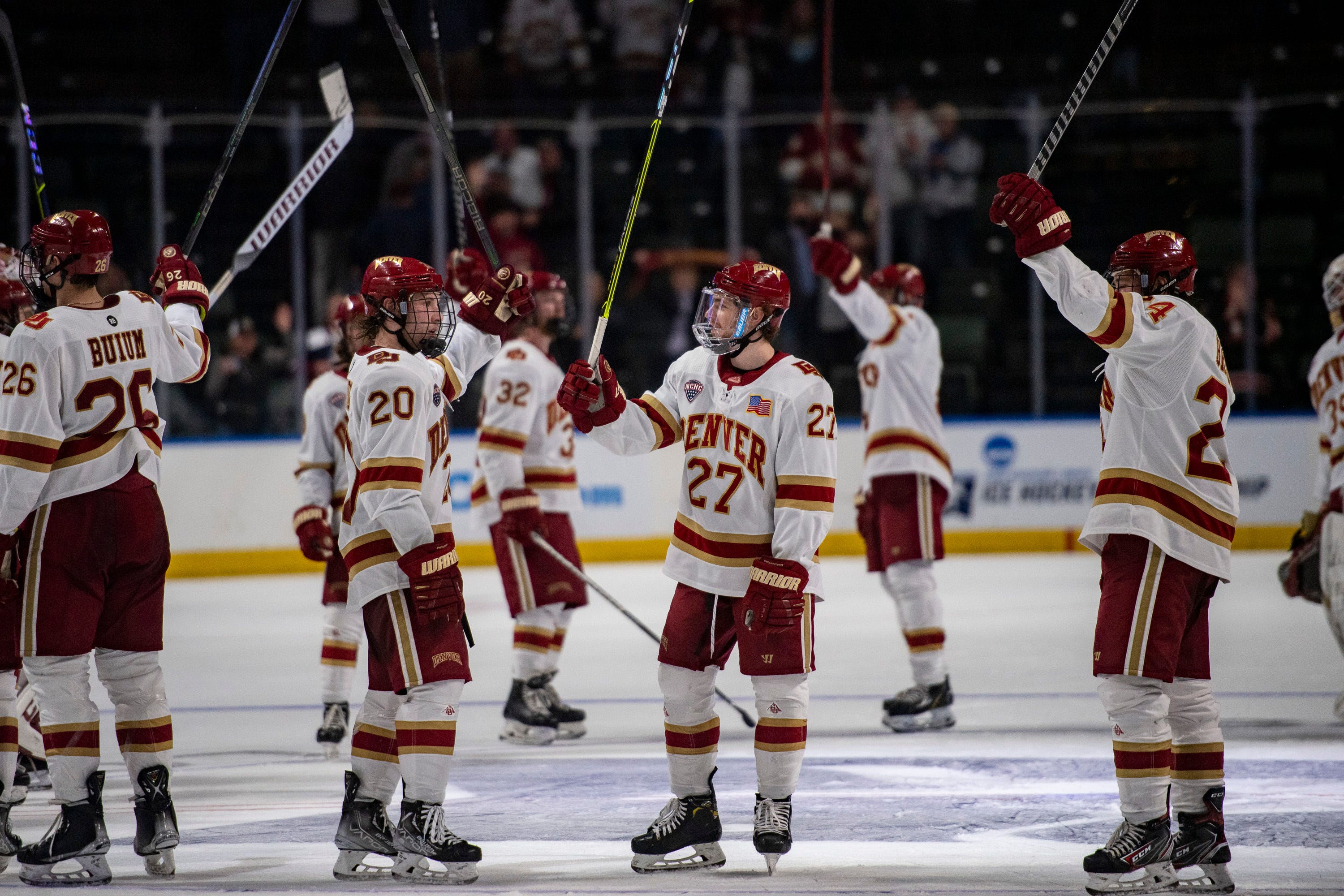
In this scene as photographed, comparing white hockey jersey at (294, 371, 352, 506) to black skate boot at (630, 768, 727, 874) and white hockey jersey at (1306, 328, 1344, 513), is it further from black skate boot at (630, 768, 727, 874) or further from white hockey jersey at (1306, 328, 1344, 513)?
white hockey jersey at (1306, 328, 1344, 513)

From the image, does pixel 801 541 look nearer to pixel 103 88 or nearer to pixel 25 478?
pixel 25 478

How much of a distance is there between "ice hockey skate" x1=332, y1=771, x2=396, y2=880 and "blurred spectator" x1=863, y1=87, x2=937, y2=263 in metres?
8.23

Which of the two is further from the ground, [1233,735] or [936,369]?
[936,369]

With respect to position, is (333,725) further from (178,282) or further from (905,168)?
(905,168)

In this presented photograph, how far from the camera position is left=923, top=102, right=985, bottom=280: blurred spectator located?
1152 centimetres

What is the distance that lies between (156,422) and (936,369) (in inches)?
127

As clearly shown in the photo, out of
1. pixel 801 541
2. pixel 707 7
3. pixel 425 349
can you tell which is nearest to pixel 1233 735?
pixel 801 541

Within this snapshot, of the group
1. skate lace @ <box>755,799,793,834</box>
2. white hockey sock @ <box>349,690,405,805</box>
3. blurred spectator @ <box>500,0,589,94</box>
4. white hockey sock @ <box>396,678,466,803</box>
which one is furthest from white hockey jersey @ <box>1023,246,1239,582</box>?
blurred spectator @ <box>500,0,589,94</box>

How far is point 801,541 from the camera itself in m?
3.72

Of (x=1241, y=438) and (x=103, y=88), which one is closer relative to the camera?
(x=1241, y=438)

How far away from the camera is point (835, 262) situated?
5766mm

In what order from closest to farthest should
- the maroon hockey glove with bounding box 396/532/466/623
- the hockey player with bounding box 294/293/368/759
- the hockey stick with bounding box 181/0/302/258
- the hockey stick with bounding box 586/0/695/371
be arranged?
the maroon hockey glove with bounding box 396/532/466/623 < the hockey stick with bounding box 586/0/695/371 < the hockey stick with bounding box 181/0/302/258 < the hockey player with bounding box 294/293/368/759

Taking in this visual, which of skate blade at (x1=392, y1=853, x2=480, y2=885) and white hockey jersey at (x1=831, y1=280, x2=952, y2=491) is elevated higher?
white hockey jersey at (x1=831, y1=280, x2=952, y2=491)

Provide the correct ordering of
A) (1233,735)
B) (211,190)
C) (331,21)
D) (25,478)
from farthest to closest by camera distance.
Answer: (331,21) → (1233,735) → (211,190) → (25,478)
